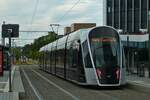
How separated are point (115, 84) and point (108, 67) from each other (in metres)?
1.00

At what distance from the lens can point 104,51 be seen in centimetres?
2733

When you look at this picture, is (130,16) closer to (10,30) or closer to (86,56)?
(86,56)

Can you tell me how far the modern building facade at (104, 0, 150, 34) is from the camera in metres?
81.4

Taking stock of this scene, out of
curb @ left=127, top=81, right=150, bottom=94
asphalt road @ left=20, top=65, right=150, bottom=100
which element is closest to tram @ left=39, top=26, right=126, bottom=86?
asphalt road @ left=20, top=65, right=150, bottom=100

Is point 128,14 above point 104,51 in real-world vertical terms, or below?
above

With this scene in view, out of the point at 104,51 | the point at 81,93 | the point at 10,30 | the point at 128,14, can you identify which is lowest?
the point at 81,93

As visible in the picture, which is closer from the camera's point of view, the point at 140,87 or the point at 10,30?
the point at 10,30

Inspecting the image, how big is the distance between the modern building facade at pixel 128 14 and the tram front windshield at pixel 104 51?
51.7 meters

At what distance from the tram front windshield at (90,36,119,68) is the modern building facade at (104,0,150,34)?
51.7 metres

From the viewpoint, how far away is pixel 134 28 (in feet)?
274

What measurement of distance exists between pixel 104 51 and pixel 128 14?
58561mm

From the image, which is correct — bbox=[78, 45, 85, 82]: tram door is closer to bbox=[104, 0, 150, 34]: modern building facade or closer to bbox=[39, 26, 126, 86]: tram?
bbox=[39, 26, 126, 86]: tram

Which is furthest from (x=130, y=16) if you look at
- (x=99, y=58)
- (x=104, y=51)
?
(x=99, y=58)

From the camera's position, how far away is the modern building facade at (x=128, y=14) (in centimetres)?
8138
